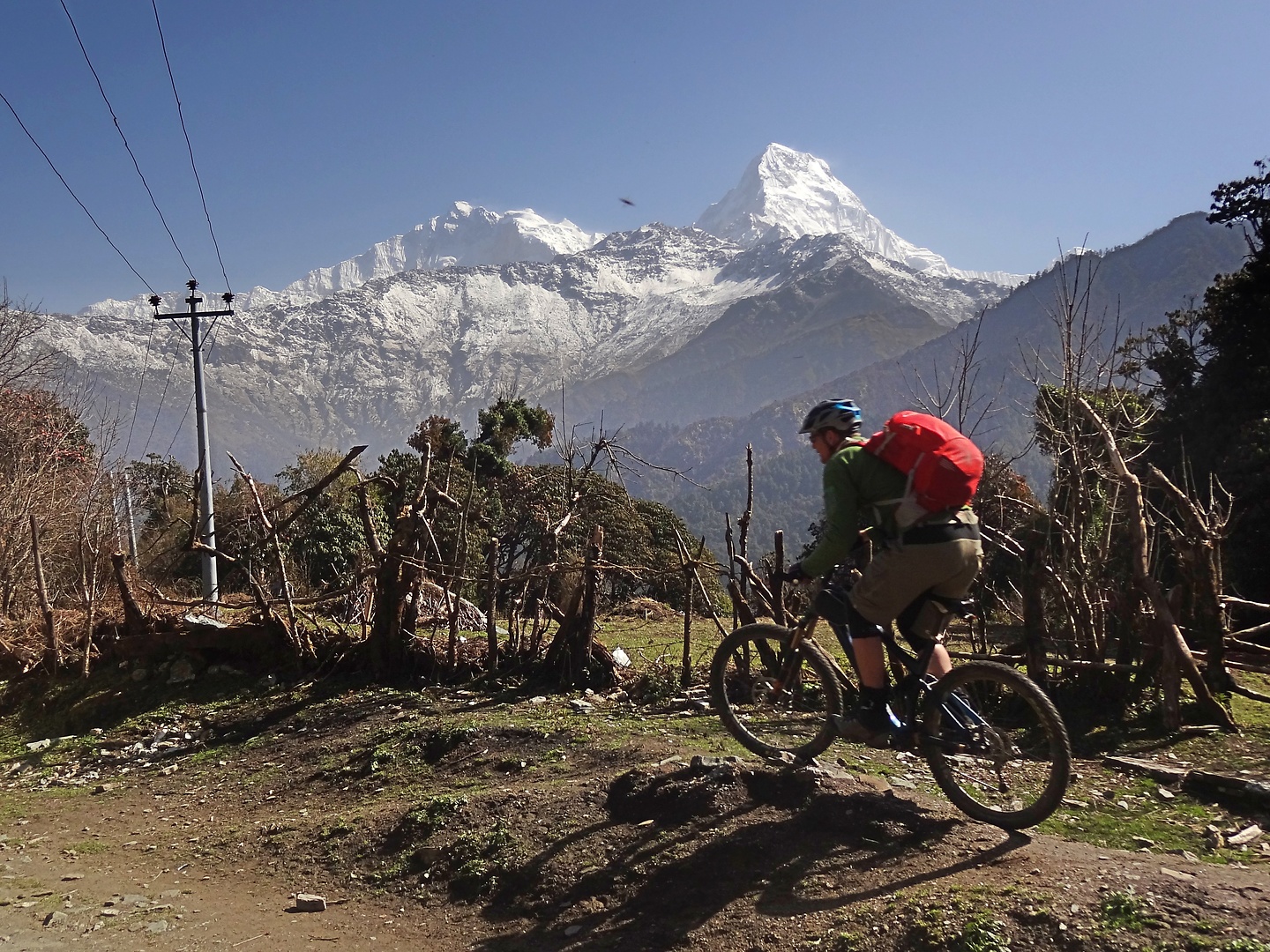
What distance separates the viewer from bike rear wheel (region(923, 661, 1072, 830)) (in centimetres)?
425

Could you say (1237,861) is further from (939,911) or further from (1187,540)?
(1187,540)

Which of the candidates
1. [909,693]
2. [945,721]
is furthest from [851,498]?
[945,721]

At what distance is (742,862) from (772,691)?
159cm

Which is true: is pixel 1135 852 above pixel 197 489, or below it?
Result: below

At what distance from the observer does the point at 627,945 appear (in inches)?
159

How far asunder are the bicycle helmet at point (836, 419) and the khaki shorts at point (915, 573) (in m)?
0.71

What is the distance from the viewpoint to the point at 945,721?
462 cm

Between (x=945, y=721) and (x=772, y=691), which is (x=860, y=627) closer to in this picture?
(x=945, y=721)

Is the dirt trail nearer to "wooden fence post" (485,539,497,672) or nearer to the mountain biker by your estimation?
the mountain biker

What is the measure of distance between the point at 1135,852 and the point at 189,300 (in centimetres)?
2846

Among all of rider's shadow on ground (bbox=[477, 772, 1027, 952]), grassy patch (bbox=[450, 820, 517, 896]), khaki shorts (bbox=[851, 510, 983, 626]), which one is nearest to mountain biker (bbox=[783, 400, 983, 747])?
khaki shorts (bbox=[851, 510, 983, 626])

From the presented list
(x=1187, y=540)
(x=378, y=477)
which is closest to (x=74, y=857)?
(x=378, y=477)

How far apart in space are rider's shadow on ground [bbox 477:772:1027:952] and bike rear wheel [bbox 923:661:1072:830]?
0.19m

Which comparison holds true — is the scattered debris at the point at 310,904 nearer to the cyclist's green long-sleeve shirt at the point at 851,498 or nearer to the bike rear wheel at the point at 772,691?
the bike rear wheel at the point at 772,691
